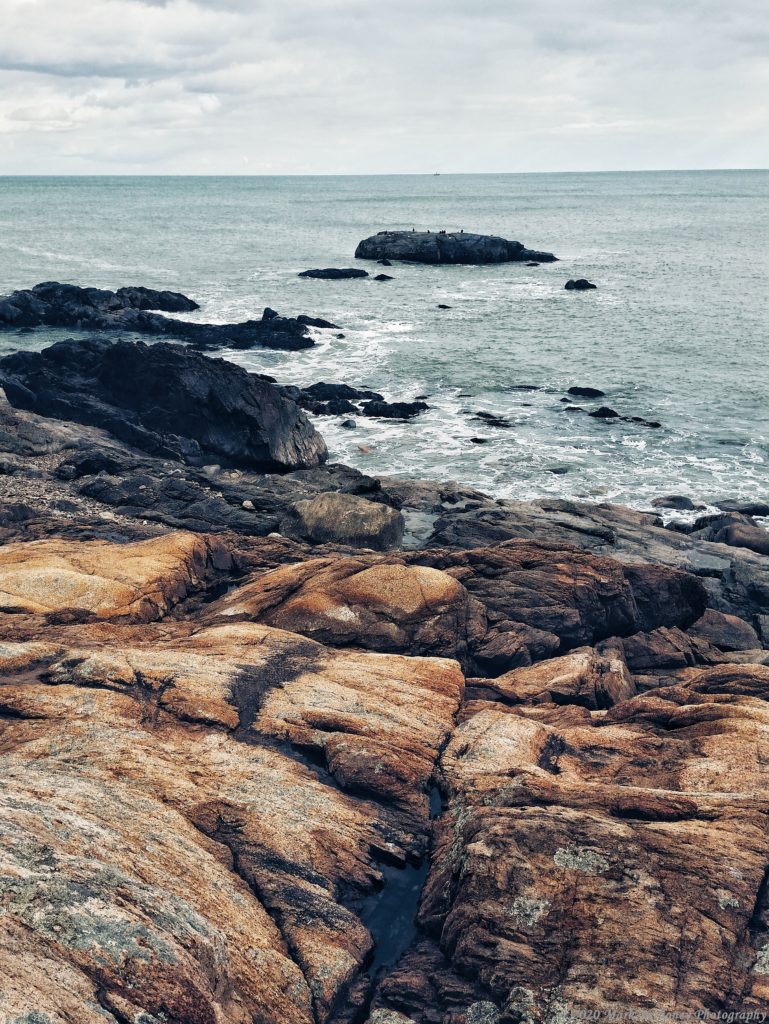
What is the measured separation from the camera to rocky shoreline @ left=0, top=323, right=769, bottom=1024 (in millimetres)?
10539

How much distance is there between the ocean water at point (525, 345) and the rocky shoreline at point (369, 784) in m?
18.7

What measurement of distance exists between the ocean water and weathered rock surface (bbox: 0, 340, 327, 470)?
528 cm

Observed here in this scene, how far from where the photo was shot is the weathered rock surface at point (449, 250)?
136000 millimetres

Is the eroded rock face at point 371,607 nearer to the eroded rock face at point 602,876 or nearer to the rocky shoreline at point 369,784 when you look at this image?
the rocky shoreline at point 369,784

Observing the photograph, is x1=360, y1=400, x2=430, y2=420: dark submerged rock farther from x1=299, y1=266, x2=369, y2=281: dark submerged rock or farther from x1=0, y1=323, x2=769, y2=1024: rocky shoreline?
x1=299, y1=266, x2=369, y2=281: dark submerged rock

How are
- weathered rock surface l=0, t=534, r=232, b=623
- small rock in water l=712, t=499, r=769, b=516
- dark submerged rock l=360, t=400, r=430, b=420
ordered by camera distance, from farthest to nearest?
dark submerged rock l=360, t=400, r=430, b=420 → small rock in water l=712, t=499, r=769, b=516 → weathered rock surface l=0, t=534, r=232, b=623

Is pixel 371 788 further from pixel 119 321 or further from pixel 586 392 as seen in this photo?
pixel 119 321

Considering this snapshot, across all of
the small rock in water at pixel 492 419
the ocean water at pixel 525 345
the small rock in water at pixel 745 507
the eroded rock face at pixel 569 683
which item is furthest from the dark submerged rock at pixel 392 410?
the eroded rock face at pixel 569 683

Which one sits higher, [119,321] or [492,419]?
[119,321]

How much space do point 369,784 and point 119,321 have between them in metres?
68.8

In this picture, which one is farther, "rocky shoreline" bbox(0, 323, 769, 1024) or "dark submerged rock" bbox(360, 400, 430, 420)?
"dark submerged rock" bbox(360, 400, 430, 420)

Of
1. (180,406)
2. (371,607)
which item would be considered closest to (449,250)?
(180,406)

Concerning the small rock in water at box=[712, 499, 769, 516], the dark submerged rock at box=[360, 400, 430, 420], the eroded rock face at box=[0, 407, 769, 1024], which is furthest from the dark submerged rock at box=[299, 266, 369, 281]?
the eroded rock face at box=[0, 407, 769, 1024]

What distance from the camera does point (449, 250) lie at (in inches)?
5364
